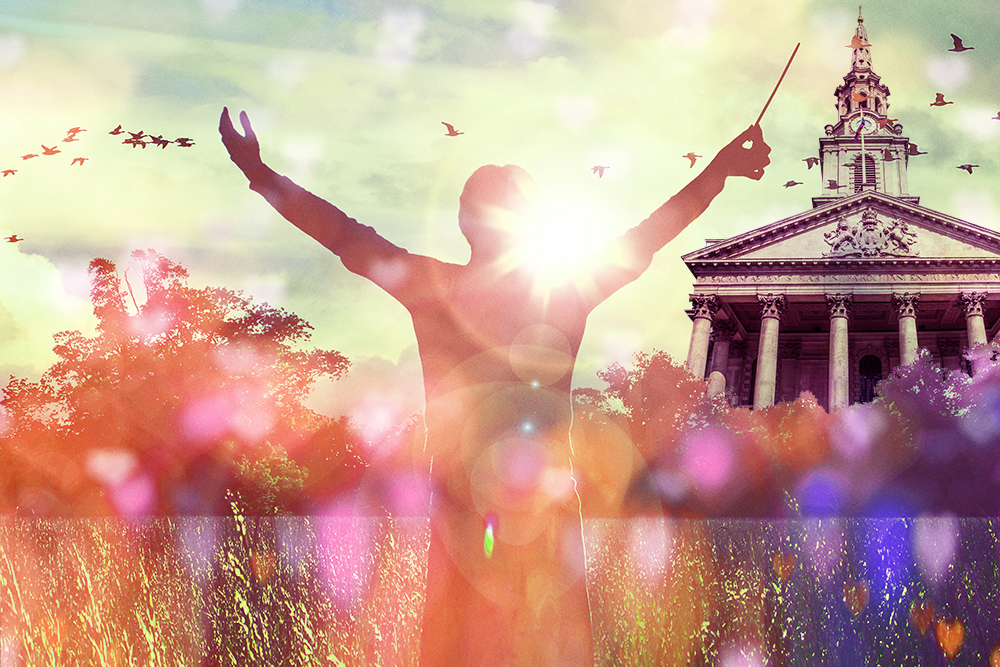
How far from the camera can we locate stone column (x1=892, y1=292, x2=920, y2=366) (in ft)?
156

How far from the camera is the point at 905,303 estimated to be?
162 feet

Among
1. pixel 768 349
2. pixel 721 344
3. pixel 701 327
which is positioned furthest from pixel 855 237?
pixel 701 327

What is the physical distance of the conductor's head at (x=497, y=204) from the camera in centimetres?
372

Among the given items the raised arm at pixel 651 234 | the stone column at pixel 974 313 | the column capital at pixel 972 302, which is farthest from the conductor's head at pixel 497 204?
the column capital at pixel 972 302

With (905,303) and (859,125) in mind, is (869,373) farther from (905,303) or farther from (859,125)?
(859,125)

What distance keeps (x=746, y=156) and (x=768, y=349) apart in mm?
48341

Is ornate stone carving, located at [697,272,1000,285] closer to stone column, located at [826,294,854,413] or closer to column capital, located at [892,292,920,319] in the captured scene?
column capital, located at [892,292,920,319]

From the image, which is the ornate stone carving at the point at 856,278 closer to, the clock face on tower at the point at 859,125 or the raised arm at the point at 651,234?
the clock face on tower at the point at 859,125

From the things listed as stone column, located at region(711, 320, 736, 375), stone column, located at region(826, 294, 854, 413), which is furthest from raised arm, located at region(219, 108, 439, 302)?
stone column, located at region(711, 320, 736, 375)

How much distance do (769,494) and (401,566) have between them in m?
21.0

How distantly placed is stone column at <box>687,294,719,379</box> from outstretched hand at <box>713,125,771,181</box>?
4714cm

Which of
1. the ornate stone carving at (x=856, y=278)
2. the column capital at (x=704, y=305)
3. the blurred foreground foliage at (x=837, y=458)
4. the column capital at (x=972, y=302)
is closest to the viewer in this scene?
the blurred foreground foliage at (x=837, y=458)

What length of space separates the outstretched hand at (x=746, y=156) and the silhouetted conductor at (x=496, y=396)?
0.46ft

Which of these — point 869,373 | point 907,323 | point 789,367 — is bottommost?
point 907,323
